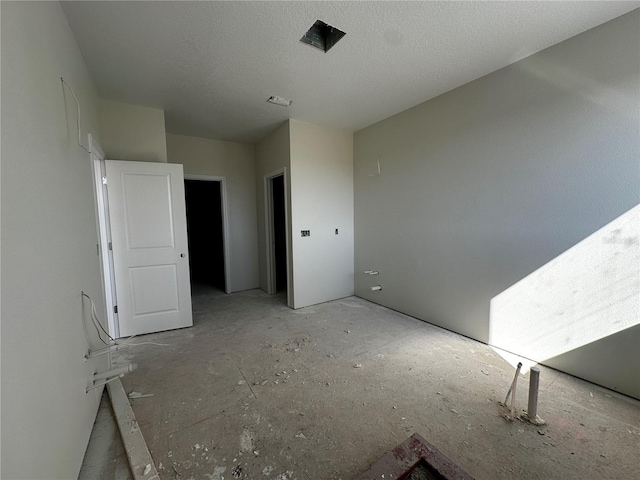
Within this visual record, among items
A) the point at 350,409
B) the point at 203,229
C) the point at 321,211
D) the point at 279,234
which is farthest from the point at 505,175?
the point at 203,229

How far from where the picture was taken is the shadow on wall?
5.98 feet

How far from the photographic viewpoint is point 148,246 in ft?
9.65

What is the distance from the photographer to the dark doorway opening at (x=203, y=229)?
19.2 feet

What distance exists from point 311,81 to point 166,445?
2997mm

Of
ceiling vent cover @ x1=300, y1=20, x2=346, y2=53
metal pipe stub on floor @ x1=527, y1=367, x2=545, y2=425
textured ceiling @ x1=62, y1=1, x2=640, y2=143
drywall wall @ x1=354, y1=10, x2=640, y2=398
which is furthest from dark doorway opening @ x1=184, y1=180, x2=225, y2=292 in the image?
metal pipe stub on floor @ x1=527, y1=367, x2=545, y2=425

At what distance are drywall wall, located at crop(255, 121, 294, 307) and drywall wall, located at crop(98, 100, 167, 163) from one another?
4.71 feet

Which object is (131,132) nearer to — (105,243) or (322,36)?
(105,243)

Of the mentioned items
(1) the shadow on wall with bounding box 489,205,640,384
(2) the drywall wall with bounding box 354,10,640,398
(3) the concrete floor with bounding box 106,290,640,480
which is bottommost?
(3) the concrete floor with bounding box 106,290,640,480

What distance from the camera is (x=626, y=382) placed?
184 cm

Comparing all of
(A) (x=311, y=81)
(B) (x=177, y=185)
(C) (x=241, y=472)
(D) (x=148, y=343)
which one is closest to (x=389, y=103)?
(A) (x=311, y=81)

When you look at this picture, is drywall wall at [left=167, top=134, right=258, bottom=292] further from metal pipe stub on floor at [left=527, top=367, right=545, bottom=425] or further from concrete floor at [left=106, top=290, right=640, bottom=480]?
metal pipe stub on floor at [left=527, top=367, right=545, bottom=425]

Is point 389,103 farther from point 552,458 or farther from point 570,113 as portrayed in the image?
point 552,458

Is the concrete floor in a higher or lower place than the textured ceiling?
lower

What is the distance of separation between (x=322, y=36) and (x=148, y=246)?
2.70m
